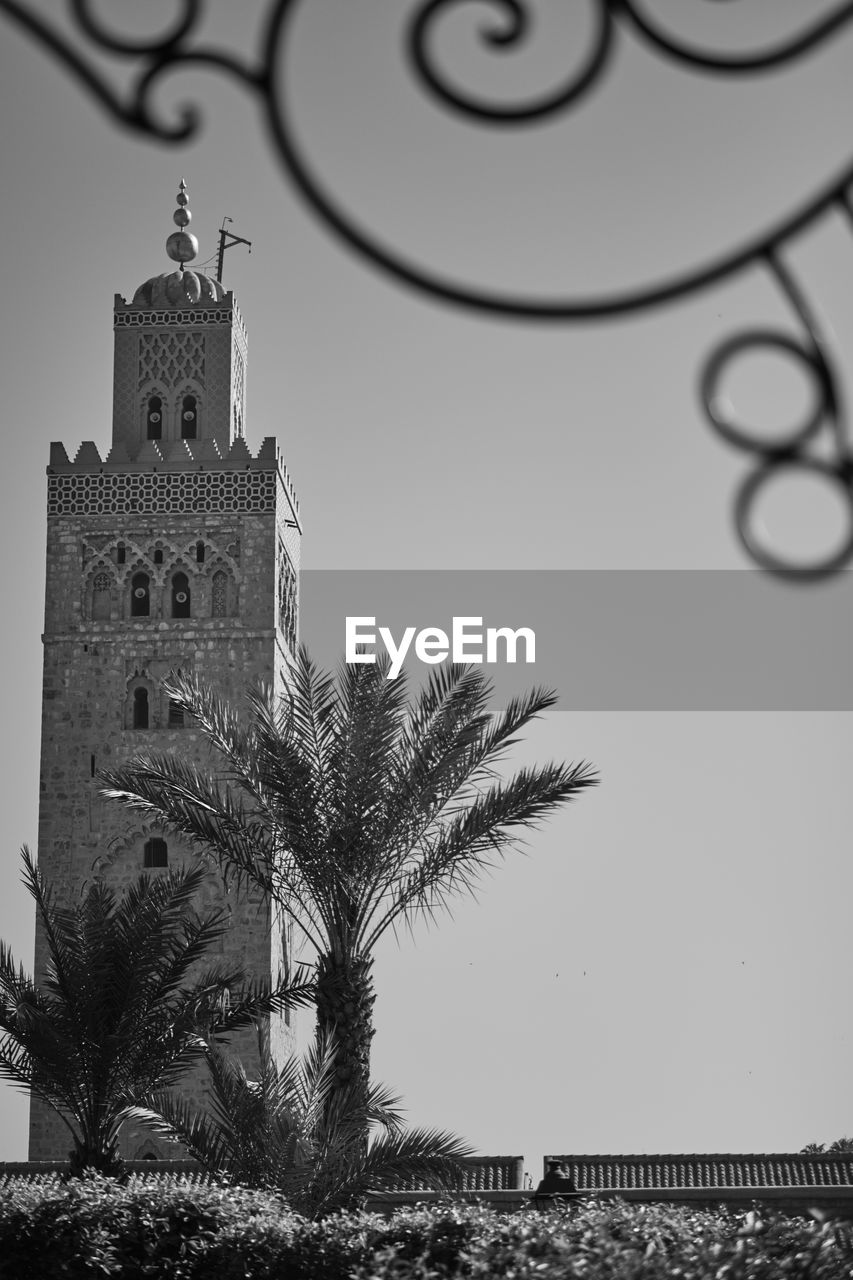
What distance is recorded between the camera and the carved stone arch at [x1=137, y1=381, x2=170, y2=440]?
105ft

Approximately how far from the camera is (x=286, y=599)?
32.4m

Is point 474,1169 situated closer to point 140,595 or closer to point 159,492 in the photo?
point 140,595

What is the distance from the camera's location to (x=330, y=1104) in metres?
13.0

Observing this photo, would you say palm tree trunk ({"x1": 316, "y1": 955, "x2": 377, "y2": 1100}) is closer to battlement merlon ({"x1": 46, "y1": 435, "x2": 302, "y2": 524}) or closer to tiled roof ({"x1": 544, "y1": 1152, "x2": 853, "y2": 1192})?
tiled roof ({"x1": 544, "y1": 1152, "x2": 853, "y2": 1192})

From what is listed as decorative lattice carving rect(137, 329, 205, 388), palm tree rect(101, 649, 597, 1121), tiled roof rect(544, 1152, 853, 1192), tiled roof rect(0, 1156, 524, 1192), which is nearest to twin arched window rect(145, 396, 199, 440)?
decorative lattice carving rect(137, 329, 205, 388)

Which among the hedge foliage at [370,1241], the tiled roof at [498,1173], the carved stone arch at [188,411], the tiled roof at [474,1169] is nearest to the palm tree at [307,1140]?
the hedge foliage at [370,1241]

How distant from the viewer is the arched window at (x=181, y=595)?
103 feet

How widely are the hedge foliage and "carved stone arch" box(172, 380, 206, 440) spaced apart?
22.7 metres

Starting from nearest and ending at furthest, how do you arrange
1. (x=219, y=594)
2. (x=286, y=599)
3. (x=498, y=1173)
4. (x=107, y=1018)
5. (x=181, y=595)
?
(x=107, y=1018) → (x=498, y=1173) → (x=219, y=594) → (x=181, y=595) → (x=286, y=599)

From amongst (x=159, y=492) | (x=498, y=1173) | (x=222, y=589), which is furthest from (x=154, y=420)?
(x=498, y=1173)

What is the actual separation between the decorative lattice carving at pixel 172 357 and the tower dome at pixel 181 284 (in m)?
0.53

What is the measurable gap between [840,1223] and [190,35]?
610 cm

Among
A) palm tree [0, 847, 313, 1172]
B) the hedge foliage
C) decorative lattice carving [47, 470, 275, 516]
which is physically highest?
decorative lattice carving [47, 470, 275, 516]

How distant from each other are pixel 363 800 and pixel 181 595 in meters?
18.2
